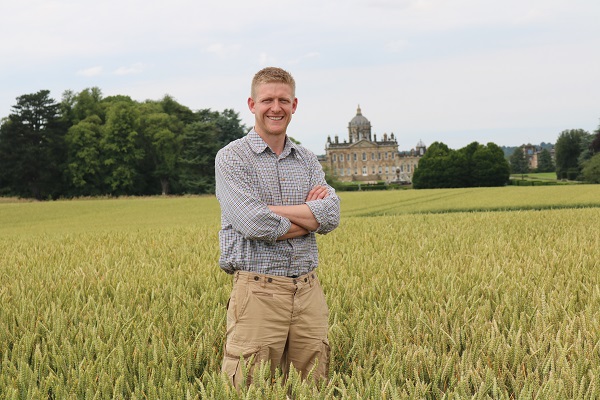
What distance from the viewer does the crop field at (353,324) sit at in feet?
11.3

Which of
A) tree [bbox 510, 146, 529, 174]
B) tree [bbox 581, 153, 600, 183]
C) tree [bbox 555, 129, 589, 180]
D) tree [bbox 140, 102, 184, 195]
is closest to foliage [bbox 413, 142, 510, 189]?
tree [bbox 581, 153, 600, 183]

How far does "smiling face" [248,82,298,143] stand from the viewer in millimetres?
3369

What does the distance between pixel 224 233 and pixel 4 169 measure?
197ft

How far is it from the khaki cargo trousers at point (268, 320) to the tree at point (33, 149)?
58.0 metres

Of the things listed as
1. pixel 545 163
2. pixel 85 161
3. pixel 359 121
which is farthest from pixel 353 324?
pixel 359 121

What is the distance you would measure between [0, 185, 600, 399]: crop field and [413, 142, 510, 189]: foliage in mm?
76486

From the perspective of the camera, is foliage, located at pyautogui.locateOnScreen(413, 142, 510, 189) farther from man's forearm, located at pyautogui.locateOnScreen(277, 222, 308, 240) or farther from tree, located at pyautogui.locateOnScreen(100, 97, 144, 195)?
man's forearm, located at pyautogui.locateOnScreen(277, 222, 308, 240)

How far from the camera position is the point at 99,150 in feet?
201

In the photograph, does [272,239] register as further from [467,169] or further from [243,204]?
[467,169]

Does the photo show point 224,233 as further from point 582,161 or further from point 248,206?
point 582,161

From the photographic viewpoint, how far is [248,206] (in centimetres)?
331

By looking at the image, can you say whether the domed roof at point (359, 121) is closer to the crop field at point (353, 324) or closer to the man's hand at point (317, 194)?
the crop field at point (353, 324)

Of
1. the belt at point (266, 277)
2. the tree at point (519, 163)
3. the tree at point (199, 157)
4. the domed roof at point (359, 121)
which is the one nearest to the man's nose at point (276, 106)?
the belt at point (266, 277)

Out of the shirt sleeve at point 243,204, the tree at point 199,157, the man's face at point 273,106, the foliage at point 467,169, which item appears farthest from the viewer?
the foliage at point 467,169
